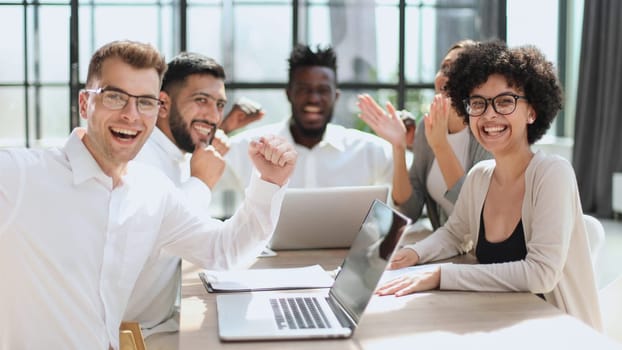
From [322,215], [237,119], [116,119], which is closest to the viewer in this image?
[116,119]

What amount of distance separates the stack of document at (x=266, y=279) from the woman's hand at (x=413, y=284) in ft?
0.53

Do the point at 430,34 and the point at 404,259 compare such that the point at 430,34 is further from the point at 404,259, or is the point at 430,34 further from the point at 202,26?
the point at 404,259

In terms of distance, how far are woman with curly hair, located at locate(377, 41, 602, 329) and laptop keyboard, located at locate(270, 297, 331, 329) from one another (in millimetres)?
234

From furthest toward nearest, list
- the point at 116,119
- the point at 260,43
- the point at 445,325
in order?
the point at 260,43 → the point at 116,119 → the point at 445,325

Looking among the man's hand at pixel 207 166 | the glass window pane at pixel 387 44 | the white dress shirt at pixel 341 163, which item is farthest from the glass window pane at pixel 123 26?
the man's hand at pixel 207 166

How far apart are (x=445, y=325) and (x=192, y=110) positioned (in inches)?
66.4

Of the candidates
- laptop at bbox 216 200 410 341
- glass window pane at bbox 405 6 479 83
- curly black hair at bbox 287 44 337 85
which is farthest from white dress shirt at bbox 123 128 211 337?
glass window pane at bbox 405 6 479 83

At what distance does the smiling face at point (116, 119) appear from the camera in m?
1.92

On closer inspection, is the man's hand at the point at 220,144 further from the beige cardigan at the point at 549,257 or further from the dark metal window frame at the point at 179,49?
the dark metal window frame at the point at 179,49

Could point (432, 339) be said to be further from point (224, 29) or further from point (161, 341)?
point (224, 29)

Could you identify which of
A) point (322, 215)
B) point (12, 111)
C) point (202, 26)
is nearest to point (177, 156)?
point (322, 215)

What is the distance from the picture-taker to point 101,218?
6.12 feet

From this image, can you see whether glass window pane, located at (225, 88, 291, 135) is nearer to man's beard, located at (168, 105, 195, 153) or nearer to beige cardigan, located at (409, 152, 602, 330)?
man's beard, located at (168, 105, 195, 153)

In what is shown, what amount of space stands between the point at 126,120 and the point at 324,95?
6.95 feet
